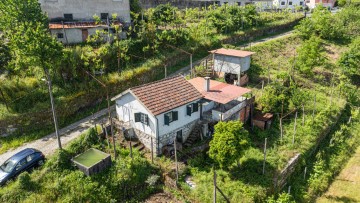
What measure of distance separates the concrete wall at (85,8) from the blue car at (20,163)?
23697mm

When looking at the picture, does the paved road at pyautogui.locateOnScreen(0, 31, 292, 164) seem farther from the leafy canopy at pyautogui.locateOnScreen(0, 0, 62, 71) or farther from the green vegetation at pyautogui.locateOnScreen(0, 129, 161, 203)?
Answer: the leafy canopy at pyautogui.locateOnScreen(0, 0, 62, 71)

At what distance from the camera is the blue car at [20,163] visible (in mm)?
22967

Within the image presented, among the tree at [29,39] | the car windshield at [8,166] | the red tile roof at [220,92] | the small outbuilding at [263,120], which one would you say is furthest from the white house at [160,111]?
the car windshield at [8,166]

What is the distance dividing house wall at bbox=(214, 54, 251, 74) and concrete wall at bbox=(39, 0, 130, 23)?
15.1m

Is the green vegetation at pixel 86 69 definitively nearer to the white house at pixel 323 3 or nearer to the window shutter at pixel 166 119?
the window shutter at pixel 166 119

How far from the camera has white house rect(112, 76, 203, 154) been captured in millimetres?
26922

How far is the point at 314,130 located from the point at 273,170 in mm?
8962

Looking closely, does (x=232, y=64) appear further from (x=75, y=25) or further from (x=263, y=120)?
(x=75, y=25)

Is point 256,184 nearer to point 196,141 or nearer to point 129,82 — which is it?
point 196,141

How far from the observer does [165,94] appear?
2844 cm

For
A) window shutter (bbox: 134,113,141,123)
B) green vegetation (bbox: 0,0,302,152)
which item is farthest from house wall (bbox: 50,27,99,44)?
window shutter (bbox: 134,113,141,123)

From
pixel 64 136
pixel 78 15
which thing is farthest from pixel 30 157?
pixel 78 15

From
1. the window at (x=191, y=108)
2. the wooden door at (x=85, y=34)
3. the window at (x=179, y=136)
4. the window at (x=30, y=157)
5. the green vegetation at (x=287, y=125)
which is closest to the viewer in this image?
the window at (x=30, y=157)

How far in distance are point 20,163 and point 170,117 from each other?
12678mm
